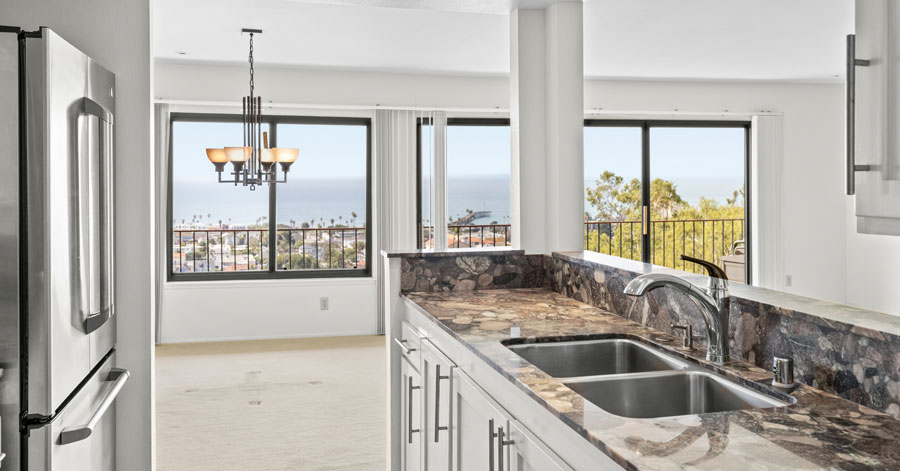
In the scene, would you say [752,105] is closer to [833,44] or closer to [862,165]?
[833,44]

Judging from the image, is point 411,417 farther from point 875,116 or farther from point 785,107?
point 785,107

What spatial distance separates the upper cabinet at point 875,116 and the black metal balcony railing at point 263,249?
6.10m

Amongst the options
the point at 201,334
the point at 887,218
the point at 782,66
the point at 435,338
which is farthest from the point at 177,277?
the point at 887,218

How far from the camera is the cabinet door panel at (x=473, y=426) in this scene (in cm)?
170

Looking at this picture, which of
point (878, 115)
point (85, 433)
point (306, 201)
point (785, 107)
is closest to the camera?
point (878, 115)

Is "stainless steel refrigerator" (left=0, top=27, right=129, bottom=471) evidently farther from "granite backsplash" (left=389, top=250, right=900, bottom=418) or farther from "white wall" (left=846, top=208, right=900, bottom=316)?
"white wall" (left=846, top=208, right=900, bottom=316)

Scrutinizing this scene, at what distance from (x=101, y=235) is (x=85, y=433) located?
66 centimetres

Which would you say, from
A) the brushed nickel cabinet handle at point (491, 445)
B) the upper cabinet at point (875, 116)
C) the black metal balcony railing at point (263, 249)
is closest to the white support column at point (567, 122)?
the brushed nickel cabinet handle at point (491, 445)

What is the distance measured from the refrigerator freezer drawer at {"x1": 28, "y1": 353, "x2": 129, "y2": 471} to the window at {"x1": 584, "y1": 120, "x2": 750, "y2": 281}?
5.40 m

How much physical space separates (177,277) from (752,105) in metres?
6.06

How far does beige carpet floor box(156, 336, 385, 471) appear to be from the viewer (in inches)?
137

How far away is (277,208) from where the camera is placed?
6.81 meters

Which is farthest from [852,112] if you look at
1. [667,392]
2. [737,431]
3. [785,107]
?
[785,107]

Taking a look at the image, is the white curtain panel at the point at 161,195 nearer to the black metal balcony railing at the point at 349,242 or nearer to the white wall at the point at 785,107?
the black metal balcony railing at the point at 349,242
